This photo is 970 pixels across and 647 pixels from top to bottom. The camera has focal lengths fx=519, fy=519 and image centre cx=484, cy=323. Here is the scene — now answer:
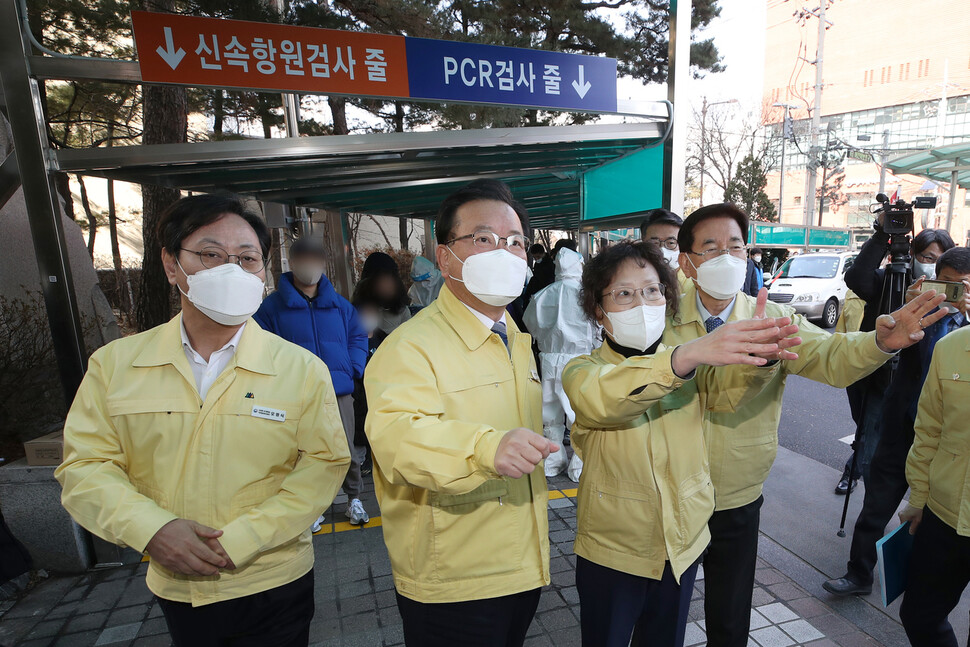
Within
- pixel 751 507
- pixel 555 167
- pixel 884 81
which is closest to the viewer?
pixel 751 507

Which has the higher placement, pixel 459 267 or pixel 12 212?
pixel 12 212

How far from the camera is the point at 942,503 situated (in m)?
1.95

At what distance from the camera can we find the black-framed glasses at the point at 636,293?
1769 millimetres

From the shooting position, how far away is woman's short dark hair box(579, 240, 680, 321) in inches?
71.8

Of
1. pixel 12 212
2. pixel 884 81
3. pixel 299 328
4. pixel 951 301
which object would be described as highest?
pixel 884 81

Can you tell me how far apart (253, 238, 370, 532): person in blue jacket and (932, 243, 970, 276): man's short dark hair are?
11.6ft

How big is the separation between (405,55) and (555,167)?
2358 millimetres

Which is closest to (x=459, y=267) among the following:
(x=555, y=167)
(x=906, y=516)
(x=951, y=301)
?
(x=951, y=301)

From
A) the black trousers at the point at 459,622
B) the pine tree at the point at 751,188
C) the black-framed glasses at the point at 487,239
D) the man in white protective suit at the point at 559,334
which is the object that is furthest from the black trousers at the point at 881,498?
the pine tree at the point at 751,188

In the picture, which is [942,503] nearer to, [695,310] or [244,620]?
[695,310]

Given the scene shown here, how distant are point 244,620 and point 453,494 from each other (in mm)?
860

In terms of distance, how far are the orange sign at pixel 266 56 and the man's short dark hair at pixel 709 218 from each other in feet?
6.85

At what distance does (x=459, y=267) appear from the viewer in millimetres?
1639

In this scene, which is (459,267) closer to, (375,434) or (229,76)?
(375,434)
